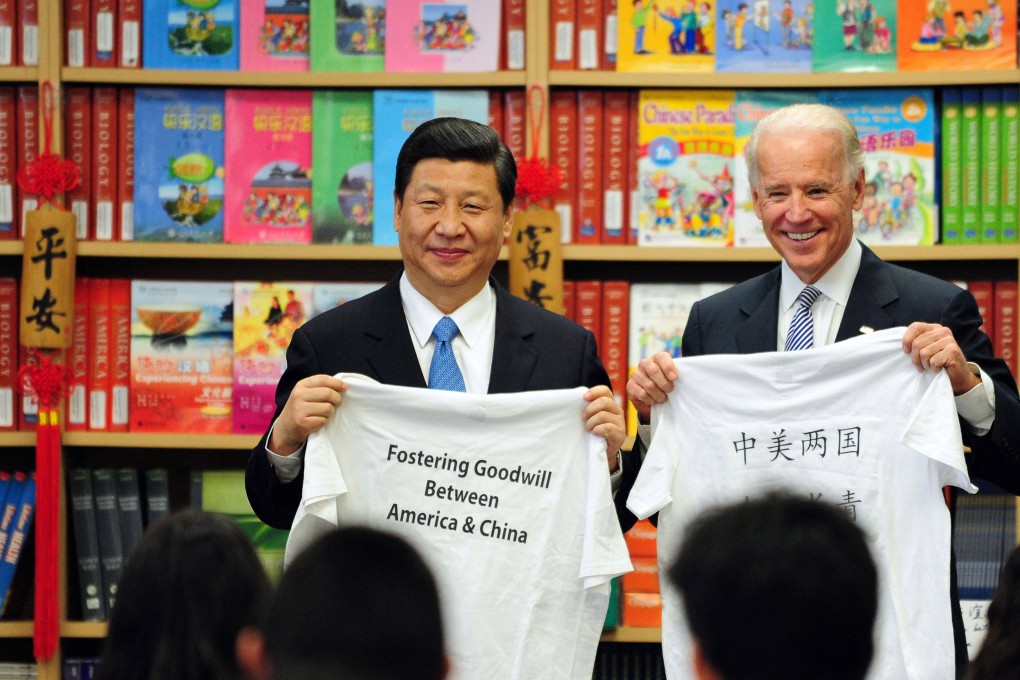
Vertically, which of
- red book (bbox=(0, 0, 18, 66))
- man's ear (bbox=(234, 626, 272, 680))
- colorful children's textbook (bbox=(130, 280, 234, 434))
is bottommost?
man's ear (bbox=(234, 626, 272, 680))

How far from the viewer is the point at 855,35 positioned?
3170mm

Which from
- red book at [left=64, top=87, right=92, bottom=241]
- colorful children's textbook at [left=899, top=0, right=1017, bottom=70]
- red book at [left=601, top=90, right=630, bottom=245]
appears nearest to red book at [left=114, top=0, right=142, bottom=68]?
red book at [left=64, top=87, right=92, bottom=241]

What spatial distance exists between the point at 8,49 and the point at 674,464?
2.15 metres

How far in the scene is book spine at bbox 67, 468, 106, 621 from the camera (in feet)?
10.5

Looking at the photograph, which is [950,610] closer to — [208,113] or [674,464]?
[674,464]

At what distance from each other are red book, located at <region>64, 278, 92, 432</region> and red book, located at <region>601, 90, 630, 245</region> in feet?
4.61

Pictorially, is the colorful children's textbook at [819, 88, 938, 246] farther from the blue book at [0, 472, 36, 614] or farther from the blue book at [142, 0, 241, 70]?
the blue book at [0, 472, 36, 614]

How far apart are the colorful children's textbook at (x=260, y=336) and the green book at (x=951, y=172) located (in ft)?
5.58

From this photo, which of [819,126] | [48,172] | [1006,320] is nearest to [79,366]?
[48,172]

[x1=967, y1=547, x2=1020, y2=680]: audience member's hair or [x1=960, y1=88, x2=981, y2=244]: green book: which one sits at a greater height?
[x1=960, y1=88, x2=981, y2=244]: green book

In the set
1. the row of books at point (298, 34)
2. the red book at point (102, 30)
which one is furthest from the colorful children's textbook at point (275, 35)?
the red book at point (102, 30)

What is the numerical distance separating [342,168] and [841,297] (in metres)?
1.53

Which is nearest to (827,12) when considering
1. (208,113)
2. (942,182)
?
(942,182)

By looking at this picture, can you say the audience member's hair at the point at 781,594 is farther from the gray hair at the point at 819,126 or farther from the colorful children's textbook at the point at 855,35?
the colorful children's textbook at the point at 855,35
